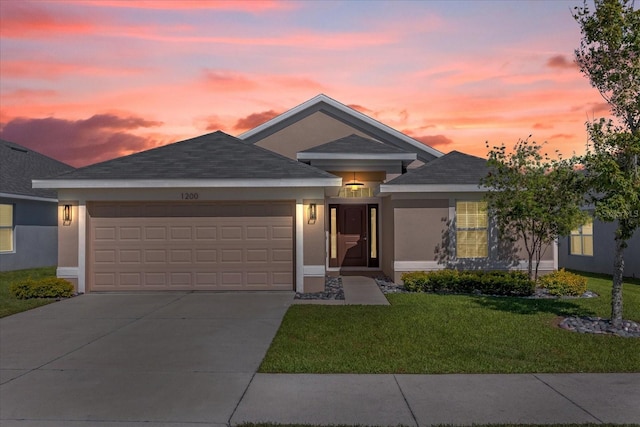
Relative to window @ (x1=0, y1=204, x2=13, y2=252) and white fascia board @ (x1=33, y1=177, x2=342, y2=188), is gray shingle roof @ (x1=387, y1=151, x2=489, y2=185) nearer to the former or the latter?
white fascia board @ (x1=33, y1=177, x2=342, y2=188)

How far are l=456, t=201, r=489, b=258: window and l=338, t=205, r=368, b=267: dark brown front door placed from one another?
3.68 metres

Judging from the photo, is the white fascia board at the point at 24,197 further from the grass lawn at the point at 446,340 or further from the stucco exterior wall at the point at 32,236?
the grass lawn at the point at 446,340

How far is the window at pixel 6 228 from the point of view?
68.7 ft

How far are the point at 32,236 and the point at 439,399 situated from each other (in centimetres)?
2225

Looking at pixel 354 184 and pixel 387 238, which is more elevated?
pixel 354 184

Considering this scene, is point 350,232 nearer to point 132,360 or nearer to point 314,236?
point 314,236

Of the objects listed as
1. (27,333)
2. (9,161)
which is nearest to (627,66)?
(27,333)

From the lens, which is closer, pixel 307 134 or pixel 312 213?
A: pixel 312 213

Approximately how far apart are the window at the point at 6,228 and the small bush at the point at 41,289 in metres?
9.40

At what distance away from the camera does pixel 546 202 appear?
43.2ft

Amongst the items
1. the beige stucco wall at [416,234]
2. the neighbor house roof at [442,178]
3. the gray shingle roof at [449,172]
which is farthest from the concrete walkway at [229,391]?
the gray shingle roof at [449,172]

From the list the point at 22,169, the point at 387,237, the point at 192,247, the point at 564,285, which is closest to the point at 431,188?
the point at 387,237

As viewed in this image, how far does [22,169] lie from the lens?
24531 mm

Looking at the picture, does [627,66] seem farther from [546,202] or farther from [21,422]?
[21,422]
